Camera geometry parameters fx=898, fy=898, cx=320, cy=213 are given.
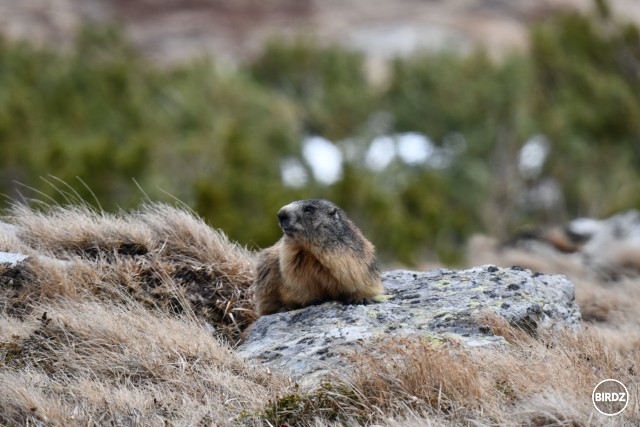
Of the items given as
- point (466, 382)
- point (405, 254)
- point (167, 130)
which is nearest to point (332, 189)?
point (405, 254)

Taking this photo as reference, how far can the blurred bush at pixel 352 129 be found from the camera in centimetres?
2661

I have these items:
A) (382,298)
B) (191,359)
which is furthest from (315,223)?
(191,359)

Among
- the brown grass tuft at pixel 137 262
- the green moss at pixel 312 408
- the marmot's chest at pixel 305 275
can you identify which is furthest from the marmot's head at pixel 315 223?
the green moss at pixel 312 408

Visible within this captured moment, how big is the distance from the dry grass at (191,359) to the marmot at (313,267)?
1.54 ft

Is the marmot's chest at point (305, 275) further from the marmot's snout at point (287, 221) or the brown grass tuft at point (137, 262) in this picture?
the brown grass tuft at point (137, 262)

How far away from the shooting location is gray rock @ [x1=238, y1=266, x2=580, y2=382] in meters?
6.62

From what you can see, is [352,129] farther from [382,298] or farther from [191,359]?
[191,359]

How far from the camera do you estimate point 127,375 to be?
636 centimetres

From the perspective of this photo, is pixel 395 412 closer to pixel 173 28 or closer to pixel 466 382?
pixel 466 382

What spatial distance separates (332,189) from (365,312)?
62.2ft

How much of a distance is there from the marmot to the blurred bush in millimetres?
12846

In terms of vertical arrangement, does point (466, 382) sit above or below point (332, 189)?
below

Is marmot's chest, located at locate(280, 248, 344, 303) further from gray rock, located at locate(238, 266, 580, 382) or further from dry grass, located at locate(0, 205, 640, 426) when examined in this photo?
dry grass, located at locate(0, 205, 640, 426)

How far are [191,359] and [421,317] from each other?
73.0 inches
